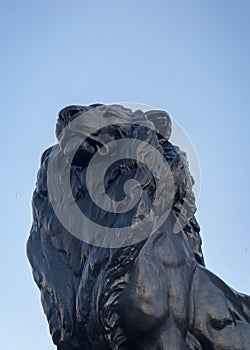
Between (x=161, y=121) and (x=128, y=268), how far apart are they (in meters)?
1.00

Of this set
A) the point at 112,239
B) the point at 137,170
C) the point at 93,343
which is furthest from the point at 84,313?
the point at 137,170

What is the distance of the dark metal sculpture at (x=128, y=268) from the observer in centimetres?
328

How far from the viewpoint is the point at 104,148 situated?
3.66 meters

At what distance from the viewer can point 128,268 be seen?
3.31m

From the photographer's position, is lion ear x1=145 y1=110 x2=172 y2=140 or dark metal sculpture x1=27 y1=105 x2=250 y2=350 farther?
lion ear x1=145 y1=110 x2=172 y2=140

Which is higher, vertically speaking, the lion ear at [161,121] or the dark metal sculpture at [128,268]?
the lion ear at [161,121]

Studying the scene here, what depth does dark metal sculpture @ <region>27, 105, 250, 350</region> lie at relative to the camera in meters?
3.28

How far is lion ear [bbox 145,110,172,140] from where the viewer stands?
397 centimetres

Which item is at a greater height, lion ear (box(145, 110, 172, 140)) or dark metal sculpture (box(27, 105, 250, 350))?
lion ear (box(145, 110, 172, 140))

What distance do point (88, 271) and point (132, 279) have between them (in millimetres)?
228

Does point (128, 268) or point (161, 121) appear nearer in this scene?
point (128, 268)

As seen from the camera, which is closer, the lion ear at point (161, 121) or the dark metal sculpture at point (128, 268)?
the dark metal sculpture at point (128, 268)

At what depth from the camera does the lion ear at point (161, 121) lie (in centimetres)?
397

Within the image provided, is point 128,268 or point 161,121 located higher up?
point 161,121
